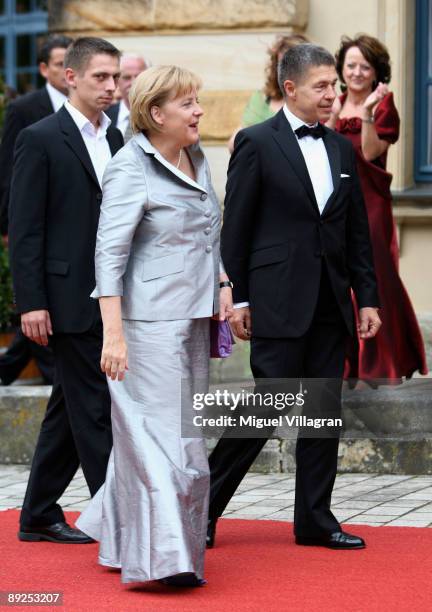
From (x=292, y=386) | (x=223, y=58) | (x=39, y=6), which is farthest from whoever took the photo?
(x=39, y=6)

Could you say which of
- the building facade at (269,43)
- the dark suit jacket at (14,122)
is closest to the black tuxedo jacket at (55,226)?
the dark suit jacket at (14,122)

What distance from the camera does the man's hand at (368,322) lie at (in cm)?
621

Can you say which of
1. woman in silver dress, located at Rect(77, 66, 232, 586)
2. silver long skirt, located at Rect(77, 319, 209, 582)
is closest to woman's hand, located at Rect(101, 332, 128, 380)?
woman in silver dress, located at Rect(77, 66, 232, 586)

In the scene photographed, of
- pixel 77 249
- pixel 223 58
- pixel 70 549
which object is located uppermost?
pixel 223 58

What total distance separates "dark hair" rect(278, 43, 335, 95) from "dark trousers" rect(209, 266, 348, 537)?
765mm

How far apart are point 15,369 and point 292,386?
3362 millimetres

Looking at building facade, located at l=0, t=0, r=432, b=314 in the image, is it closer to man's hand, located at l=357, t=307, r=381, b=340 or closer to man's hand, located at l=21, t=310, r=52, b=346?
man's hand, located at l=357, t=307, r=381, b=340

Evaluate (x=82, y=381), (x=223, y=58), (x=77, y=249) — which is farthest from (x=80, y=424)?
(x=223, y=58)

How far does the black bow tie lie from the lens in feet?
20.1

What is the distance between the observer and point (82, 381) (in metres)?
6.32

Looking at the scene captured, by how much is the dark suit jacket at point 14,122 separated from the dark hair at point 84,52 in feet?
7.67

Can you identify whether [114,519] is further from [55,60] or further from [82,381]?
[55,60]

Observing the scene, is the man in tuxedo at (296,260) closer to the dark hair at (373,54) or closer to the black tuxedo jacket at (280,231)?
the black tuxedo jacket at (280,231)

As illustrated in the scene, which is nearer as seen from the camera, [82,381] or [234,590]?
[234,590]
